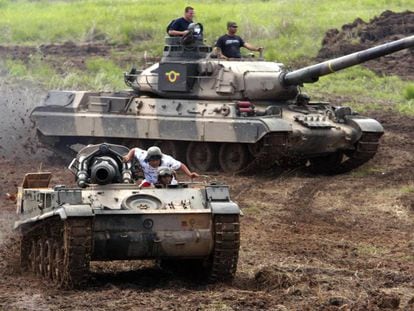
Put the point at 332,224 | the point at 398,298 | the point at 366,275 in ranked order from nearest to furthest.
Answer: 1. the point at 398,298
2. the point at 366,275
3. the point at 332,224

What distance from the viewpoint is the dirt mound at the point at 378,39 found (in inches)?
1304

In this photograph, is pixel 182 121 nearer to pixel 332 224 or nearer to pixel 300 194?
pixel 300 194

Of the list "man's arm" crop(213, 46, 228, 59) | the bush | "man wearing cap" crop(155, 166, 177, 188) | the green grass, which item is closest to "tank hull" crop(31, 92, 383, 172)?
"man's arm" crop(213, 46, 228, 59)

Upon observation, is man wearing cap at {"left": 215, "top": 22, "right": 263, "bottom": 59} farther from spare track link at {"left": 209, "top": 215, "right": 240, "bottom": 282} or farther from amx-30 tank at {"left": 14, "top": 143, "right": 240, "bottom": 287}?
spare track link at {"left": 209, "top": 215, "right": 240, "bottom": 282}

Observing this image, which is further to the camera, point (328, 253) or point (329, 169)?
point (329, 169)

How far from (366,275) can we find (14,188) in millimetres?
8224

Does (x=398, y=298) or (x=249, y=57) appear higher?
(x=249, y=57)

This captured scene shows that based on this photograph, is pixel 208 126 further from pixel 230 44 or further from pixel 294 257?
pixel 294 257

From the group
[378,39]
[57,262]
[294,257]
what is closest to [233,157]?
[294,257]

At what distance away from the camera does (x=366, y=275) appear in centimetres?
1214

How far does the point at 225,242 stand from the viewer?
38.0ft

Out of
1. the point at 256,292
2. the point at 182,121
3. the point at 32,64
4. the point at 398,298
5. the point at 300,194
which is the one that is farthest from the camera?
the point at 32,64

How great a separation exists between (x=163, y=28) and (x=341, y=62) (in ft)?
64.3

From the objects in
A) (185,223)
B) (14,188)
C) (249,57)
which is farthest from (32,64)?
(185,223)
